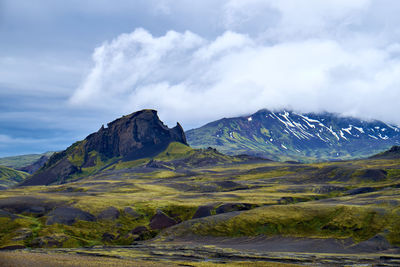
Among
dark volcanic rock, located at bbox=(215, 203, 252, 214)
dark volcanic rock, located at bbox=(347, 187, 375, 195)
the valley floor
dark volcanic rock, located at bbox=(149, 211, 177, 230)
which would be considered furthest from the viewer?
dark volcanic rock, located at bbox=(347, 187, 375, 195)

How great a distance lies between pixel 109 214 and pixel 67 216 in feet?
50.5

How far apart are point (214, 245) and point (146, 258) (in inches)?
1117

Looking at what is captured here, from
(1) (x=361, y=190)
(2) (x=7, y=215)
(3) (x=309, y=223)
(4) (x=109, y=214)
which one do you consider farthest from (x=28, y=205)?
(1) (x=361, y=190)

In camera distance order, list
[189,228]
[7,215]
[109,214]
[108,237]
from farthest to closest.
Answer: [109,214], [189,228], [7,215], [108,237]

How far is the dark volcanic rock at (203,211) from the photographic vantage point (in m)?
140

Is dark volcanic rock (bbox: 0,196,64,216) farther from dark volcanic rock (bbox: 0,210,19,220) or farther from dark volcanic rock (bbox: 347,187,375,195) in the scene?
dark volcanic rock (bbox: 347,187,375,195)

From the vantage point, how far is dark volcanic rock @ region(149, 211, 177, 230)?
133 metres

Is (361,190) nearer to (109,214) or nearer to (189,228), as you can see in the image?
(189,228)

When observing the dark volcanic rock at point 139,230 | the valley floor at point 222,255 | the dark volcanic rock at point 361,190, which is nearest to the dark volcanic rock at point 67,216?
the dark volcanic rock at point 139,230

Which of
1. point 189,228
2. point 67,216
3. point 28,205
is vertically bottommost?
point 189,228

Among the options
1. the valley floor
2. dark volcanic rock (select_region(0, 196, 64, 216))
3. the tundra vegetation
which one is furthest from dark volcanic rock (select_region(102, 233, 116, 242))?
dark volcanic rock (select_region(0, 196, 64, 216))

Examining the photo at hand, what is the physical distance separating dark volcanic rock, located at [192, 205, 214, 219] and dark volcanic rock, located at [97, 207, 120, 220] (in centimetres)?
3043

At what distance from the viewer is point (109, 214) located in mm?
136000

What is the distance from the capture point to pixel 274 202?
154250 mm
